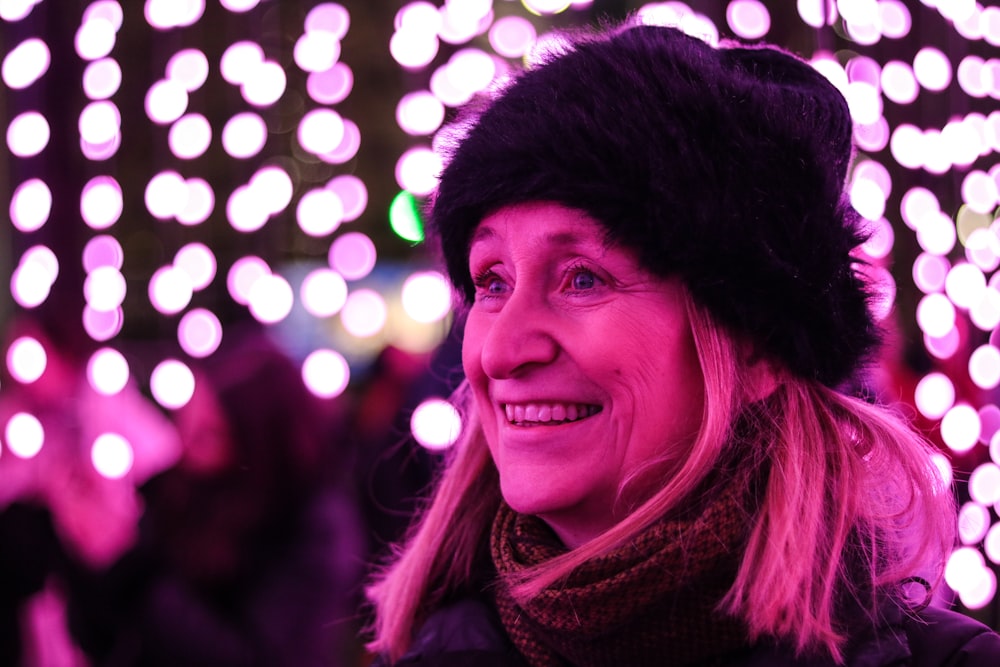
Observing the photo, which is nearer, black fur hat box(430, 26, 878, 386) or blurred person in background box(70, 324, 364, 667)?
black fur hat box(430, 26, 878, 386)

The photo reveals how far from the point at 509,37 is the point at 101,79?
1479 mm

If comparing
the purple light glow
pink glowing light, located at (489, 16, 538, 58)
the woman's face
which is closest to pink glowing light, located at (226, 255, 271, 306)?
pink glowing light, located at (489, 16, 538, 58)

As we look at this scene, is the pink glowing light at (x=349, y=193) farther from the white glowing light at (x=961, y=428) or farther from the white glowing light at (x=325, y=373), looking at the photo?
the white glowing light at (x=961, y=428)

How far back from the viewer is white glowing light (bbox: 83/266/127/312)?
3896 mm

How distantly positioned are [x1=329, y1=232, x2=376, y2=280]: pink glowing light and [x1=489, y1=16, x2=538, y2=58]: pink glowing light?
32.9 inches

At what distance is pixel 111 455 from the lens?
3.68m

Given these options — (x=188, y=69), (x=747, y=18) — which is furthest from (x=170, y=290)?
(x=747, y=18)

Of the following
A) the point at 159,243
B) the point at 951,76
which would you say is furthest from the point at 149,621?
the point at 951,76

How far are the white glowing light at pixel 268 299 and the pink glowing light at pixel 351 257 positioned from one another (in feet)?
0.80

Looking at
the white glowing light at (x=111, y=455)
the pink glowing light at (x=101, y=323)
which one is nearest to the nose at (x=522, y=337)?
the white glowing light at (x=111, y=455)

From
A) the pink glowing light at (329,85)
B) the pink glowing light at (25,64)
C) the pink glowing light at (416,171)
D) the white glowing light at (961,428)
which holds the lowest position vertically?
the white glowing light at (961,428)

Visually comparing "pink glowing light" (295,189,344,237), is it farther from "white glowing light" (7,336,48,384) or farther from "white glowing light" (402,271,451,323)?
"white glowing light" (7,336,48,384)

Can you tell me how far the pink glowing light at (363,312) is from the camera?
377 cm

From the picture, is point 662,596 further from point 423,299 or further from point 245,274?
point 245,274
